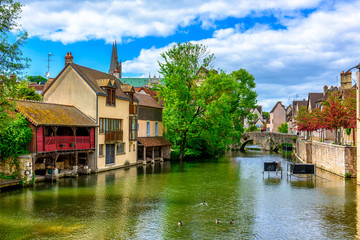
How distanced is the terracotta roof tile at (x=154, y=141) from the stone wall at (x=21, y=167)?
18.0 meters

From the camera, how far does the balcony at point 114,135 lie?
36.4m

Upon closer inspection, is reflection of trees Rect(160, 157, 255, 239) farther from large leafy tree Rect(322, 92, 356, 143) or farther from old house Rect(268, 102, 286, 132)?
old house Rect(268, 102, 286, 132)

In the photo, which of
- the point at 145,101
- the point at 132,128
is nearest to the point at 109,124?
the point at 132,128

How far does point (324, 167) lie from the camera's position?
126 feet

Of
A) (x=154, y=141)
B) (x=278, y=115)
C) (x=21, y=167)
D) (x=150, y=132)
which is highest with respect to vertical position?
(x=278, y=115)

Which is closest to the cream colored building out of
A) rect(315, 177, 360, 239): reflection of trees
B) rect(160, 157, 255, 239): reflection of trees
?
rect(160, 157, 255, 239): reflection of trees

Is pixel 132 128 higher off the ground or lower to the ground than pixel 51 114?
lower

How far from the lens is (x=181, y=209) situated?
20.1 metres

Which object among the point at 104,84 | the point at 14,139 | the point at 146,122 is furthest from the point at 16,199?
the point at 146,122

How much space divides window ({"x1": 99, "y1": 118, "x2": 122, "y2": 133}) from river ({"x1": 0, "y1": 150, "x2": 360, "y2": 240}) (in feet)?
20.2

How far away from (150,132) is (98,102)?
46.0 ft

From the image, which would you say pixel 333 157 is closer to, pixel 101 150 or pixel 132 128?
pixel 132 128

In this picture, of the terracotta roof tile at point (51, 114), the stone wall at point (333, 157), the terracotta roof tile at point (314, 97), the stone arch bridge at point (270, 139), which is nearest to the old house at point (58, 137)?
the terracotta roof tile at point (51, 114)

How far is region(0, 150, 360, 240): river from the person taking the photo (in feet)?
51.8
